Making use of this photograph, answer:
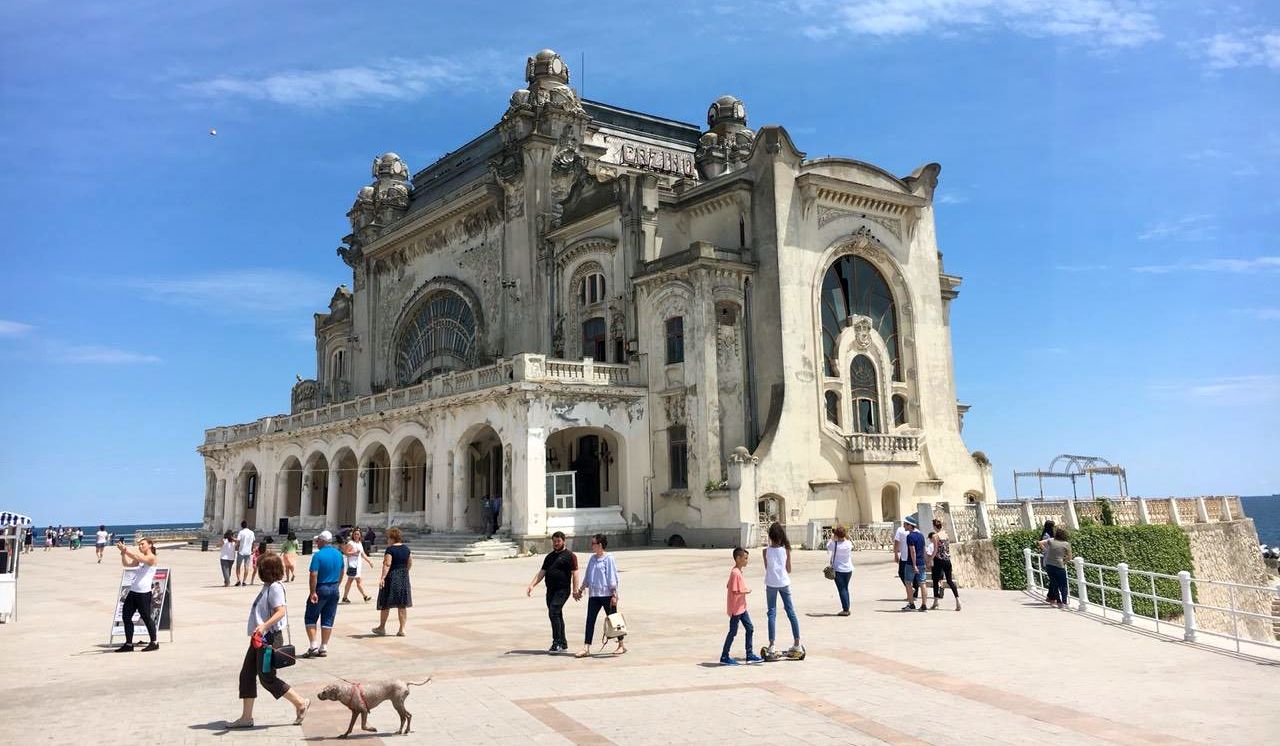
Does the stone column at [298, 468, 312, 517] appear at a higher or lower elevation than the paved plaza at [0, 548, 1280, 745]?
higher

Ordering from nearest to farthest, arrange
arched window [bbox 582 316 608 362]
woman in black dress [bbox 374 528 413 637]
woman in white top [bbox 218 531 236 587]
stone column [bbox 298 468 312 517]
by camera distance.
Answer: woman in black dress [bbox 374 528 413 637] < woman in white top [bbox 218 531 236 587] < arched window [bbox 582 316 608 362] < stone column [bbox 298 468 312 517]

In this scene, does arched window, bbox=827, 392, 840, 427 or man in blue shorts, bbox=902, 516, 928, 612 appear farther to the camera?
arched window, bbox=827, 392, 840, 427

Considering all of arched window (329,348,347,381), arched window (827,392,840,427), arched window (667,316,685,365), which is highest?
arched window (329,348,347,381)

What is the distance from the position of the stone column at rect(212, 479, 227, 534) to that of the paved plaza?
41.6m

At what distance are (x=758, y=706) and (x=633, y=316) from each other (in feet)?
95.0

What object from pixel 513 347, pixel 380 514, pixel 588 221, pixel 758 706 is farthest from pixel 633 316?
pixel 758 706

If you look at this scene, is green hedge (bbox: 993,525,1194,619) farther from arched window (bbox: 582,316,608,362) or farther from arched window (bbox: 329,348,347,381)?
arched window (bbox: 329,348,347,381)

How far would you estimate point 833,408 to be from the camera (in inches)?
1478

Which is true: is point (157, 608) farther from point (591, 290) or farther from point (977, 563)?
point (591, 290)

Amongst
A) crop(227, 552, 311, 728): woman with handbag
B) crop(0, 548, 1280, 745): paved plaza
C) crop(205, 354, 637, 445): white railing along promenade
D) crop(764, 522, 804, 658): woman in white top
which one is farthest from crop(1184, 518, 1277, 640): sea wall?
crop(227, 552, 311, 728): woman with handbag

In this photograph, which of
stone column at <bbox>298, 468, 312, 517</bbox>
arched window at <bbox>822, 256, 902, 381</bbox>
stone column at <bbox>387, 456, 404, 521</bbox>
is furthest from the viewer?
stone column at <bbox>298, 468, 312, 517</bbox>

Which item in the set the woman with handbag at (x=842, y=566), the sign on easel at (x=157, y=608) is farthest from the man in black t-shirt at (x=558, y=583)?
the sign on easel at (x=157, y=608)

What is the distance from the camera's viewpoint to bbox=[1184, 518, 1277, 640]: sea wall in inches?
1399

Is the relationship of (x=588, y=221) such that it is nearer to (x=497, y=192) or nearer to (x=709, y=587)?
(x=497, y=192)
